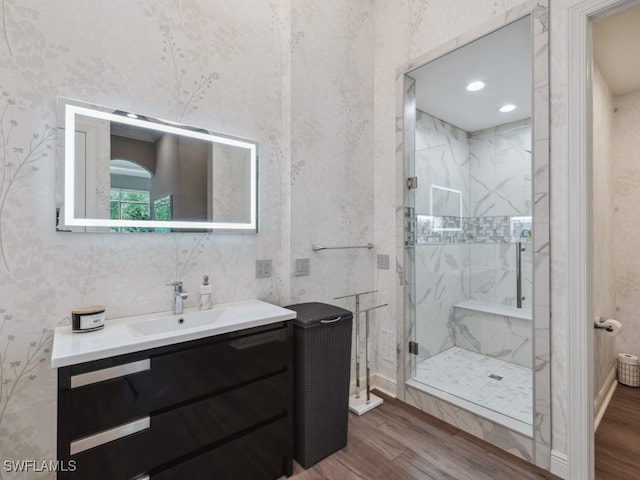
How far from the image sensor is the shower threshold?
1833 mm

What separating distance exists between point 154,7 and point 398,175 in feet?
5.87

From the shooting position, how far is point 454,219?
3.02 m

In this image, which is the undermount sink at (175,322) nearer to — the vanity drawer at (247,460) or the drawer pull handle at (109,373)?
the drawer pull handle at (109,373)

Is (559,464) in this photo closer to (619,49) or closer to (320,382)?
(320,382)

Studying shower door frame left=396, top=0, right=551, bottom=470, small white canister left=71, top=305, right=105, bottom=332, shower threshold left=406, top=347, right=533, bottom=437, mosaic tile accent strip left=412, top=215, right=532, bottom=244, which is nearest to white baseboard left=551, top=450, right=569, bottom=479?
shower door frame left=396, top=0, right=551, bottom=470

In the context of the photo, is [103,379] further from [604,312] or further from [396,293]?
[604,312]

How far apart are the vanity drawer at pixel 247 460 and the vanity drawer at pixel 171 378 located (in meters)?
0.26

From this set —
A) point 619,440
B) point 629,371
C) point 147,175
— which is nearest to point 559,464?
point 619,440

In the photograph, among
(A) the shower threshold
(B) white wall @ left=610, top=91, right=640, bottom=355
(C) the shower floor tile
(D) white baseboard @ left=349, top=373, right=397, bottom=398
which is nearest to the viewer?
(A) the shower threshold

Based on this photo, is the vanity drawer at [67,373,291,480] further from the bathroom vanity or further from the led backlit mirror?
the led backlit mirror

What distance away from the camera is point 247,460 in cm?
136

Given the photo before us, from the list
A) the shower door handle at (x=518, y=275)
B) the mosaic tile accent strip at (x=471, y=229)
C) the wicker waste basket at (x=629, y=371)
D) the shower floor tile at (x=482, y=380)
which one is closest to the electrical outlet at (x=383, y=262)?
the mosaic tile accent strip at (x=471, y=229)

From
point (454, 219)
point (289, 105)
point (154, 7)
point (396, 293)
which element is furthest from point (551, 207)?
point (154, 7)

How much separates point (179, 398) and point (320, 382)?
2.42 feet
